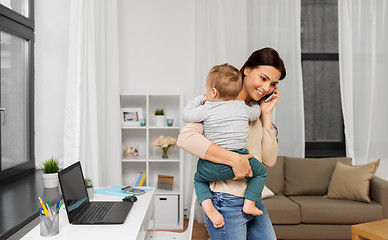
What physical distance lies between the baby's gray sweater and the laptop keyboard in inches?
30.0

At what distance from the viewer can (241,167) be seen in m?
1.37

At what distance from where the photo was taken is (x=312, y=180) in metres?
3.80

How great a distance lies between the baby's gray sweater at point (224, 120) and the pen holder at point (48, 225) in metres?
0.74

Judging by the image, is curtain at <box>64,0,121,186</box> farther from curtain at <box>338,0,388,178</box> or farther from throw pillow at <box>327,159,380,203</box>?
curtain at <box>338,0,388,178</box>

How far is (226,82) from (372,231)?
6.24 feet

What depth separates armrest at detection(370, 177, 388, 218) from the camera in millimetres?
3371

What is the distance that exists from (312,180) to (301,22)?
1776 millimetres

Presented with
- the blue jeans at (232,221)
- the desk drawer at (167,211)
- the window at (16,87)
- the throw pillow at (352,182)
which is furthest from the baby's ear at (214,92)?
the desk drawer at (167,211)

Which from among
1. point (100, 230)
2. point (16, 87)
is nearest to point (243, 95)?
point (100, 230)

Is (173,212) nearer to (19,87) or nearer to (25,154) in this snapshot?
(25,154)

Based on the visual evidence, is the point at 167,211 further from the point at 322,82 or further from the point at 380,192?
the point at 322,82

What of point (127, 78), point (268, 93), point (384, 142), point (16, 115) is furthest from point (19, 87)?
point (384, 142)

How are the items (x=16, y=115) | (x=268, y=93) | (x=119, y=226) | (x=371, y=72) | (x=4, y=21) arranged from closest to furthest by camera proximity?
1. (x=268, y=93)
2. (x=119, y=226)
3. (x=4, y=21)
4. (x=16, y=115)
5. (x=371, y=72)

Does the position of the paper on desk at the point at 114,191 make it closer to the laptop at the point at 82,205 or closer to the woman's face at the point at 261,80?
the laptop at the point at 82,205
